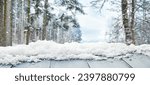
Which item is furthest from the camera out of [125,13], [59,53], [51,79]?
[125,13]

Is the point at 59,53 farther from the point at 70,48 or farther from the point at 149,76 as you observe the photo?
the point at 149,76

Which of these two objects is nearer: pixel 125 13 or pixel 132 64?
pixel 132 64

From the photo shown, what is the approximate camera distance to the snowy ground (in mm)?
3740

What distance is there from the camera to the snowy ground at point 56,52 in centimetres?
374

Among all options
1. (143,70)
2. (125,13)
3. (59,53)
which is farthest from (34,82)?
(125,13)

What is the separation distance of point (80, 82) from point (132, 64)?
79 cm

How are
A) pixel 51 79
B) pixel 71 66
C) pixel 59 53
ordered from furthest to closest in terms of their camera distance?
pixel 59 53 → pixel 71 66 → pixel 51 79

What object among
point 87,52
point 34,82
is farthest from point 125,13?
point 34,82

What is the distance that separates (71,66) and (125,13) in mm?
10090

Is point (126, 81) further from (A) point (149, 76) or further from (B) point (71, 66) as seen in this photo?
(B) point (71, 66)

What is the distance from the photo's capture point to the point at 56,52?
386 cm

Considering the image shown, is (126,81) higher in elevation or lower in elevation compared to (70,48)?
lower

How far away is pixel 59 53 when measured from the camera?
387cm

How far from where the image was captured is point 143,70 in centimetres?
345
